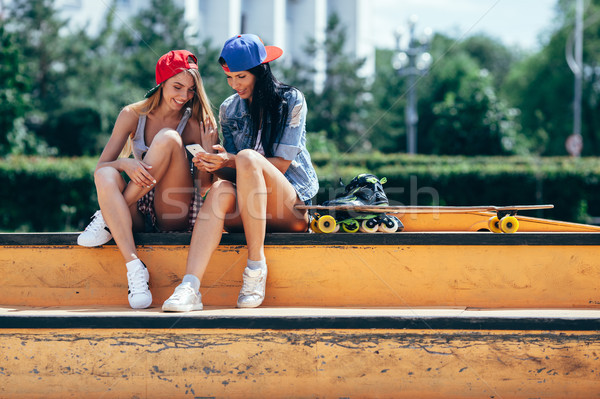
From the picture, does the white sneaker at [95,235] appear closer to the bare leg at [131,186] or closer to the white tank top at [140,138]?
the bare leg at [131,186]

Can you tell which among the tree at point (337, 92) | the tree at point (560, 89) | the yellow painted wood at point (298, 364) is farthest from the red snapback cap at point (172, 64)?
the tree at point (560, 89)

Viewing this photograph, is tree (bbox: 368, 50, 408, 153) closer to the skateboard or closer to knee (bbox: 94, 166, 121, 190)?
the skateboard

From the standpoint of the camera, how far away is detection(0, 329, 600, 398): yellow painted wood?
2.41 m

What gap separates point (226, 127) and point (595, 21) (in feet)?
120

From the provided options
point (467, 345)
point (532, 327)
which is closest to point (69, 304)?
point (467, 345)

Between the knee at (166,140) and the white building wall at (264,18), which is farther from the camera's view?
the white building wall at (264,18)

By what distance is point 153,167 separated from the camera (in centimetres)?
304

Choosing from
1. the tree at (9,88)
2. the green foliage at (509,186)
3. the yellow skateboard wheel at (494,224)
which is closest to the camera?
the yellow skateboard wheel at (494,224)

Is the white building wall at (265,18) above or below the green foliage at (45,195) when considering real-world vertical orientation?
above

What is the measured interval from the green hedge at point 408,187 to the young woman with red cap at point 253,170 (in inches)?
285

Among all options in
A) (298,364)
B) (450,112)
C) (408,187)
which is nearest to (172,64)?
(298,364)

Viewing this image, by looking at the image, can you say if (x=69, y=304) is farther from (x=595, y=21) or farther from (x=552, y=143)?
(x=595, y=21)

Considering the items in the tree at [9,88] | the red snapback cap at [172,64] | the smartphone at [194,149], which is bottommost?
the smartphone at [194,149]

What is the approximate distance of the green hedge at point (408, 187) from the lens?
10.6m
